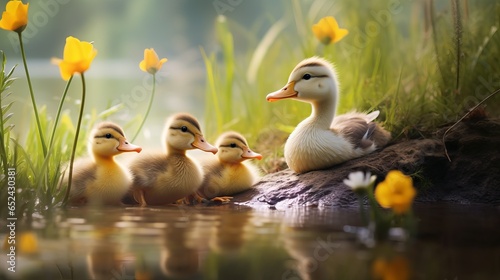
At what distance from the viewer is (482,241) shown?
7.56ft

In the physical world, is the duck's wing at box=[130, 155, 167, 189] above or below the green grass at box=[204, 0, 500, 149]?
below

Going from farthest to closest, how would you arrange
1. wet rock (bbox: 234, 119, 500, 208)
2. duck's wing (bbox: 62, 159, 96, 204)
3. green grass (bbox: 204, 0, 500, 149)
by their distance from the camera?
1. green grass (bbox: 204, 0, 500, 149)
2. wet rock (bbox: 234, 119, 500, 208)
3. duck's wing (bbox: 62, 159, 96, 204)

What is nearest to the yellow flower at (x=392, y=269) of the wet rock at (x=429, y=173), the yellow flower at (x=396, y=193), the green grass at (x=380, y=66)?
the yellow flower at (x=396, y=193)

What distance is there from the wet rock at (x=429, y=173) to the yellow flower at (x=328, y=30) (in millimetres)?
854

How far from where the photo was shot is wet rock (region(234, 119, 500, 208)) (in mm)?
3504

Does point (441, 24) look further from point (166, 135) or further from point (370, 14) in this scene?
point (166, 135)

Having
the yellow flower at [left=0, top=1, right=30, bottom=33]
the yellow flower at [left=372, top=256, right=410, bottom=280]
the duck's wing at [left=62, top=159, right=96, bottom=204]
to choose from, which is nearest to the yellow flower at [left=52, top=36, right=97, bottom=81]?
the yellow flower at [left=0, top=1, right=30, bottom=33]

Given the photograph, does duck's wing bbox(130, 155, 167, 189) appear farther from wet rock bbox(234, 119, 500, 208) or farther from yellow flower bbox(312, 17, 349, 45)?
yellow flower bbox(312, 17, 349, 45)

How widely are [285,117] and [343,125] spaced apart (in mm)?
1271

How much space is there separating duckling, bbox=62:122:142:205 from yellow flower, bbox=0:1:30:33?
676 mm

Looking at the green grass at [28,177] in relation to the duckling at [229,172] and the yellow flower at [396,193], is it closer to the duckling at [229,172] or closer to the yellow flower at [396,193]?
the duckling at [229,172]

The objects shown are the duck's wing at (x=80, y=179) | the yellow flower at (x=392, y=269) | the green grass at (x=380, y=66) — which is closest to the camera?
the yellow flower at (x=392, y=269)

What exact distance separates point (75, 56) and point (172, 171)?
875 mm

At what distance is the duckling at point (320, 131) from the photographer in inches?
145
